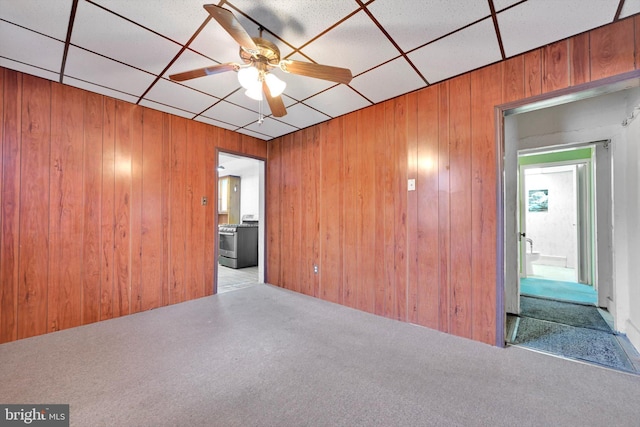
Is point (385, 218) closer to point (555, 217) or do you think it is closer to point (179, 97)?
point (179, 97)

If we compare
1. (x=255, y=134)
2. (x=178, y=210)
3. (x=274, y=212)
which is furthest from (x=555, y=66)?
(x=178, y=210)

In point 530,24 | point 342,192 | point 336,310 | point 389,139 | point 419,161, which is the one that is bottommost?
point 336,310

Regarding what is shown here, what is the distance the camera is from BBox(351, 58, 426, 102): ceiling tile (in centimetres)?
240

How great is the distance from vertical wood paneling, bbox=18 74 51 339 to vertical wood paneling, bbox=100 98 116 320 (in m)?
0.44

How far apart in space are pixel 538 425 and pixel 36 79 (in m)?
4.88

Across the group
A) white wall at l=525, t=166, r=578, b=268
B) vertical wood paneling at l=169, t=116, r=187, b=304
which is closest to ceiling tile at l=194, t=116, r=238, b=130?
vertical wood paneling at l=169, t=116, r=187, b=304

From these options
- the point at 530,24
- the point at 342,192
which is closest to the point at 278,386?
the point at 342,192

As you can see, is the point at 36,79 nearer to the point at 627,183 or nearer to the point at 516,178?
the point at 516,178

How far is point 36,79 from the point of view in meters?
2.58

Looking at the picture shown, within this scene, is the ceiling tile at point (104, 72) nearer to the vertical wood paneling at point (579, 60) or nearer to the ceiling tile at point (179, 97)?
the ceiling tile at point (179, 97)

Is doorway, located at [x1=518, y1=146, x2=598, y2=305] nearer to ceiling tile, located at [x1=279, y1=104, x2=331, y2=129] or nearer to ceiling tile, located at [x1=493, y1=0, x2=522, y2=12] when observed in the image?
ceiling tile, located at [x1=493, y1=0, x2=522, y2=12]

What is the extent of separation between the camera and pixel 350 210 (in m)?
3.46

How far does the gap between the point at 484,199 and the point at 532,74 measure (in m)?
1.09

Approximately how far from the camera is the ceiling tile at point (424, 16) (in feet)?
5.47
